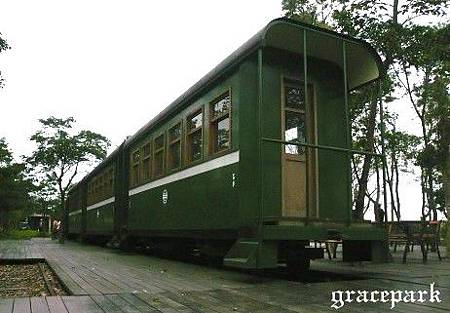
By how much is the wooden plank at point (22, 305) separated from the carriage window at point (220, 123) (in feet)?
11.2

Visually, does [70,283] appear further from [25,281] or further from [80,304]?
[25,281]

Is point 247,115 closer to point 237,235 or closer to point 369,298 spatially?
point 237,235

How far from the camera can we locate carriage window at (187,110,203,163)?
8406 mm

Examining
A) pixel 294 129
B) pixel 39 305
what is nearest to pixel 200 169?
pixel 294 129

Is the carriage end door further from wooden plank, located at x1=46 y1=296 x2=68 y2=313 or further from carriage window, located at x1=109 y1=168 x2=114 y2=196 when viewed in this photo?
carriage window, located at x1=109 y1=168 x2=114 y2=196

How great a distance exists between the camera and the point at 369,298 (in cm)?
510

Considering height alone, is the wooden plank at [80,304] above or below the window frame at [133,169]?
below

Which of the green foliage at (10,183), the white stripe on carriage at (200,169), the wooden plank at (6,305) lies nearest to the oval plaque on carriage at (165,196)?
the white stripe on carriage at (200,169)

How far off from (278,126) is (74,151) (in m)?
25.7

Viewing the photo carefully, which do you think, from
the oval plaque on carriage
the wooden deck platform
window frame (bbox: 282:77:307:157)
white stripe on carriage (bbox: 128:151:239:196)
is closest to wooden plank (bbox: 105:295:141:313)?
the wooden deck platform

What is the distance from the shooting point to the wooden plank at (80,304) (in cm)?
436

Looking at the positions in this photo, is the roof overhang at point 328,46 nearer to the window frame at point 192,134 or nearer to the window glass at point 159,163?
the window frame at point 192,134

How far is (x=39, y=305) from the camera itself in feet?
14.8

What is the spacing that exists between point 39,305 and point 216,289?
190cm
